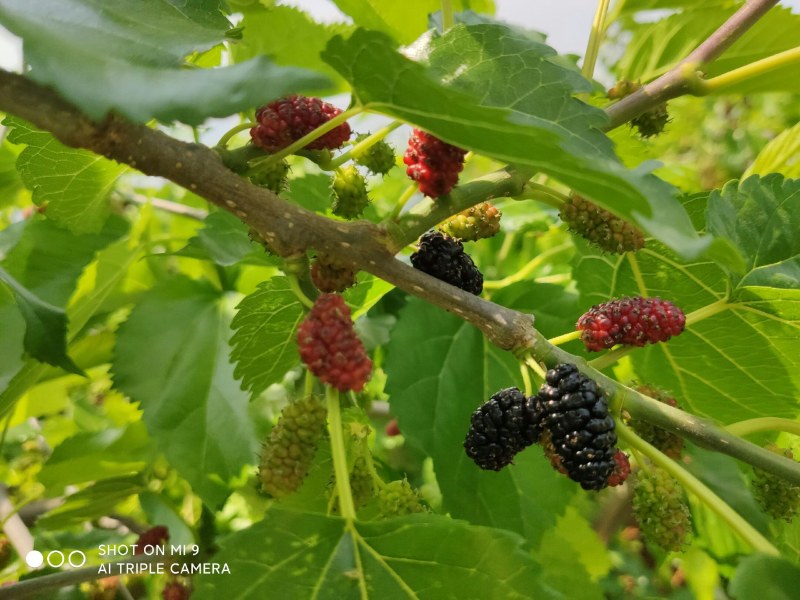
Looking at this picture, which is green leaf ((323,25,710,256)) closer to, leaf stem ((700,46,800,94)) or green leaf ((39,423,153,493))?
leaf stem ((700,46,800,94))

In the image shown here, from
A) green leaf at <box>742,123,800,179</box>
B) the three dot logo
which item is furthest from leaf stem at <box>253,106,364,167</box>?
the three dot logo

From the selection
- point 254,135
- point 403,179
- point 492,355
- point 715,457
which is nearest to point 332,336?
point 254,135

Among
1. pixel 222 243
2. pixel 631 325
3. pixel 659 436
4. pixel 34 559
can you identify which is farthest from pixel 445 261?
pixel 34 559

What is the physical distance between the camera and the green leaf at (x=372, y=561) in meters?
0.55

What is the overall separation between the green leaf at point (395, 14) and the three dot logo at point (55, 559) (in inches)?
35.6

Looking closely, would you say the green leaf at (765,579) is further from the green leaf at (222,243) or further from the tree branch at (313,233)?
the green leaf at (222,243)

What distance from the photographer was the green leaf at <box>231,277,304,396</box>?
2.44 ft

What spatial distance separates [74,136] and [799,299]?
664 mm

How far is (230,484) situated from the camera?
902 millimetres

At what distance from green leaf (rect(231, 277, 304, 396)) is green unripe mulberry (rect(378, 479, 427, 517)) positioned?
205mm

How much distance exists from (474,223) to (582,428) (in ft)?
0.87

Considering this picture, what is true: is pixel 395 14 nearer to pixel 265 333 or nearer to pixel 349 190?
pixel 349 190

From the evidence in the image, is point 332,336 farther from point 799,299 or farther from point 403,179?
point 403,179

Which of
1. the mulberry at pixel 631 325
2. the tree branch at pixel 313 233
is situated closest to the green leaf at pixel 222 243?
the tree branch at pixel 313 233
